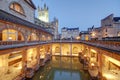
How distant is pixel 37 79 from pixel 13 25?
414 inches

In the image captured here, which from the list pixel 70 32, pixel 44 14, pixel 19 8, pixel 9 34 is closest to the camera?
pixel 9 34

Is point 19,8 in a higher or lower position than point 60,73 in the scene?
higher

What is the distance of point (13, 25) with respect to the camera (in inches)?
837

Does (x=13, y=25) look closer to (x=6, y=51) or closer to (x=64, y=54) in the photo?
(x=6, y=51)

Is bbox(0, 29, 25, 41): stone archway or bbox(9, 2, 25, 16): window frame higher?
bbox(9, 2, 25, 16): window frame

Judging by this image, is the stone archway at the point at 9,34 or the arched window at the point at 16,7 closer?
the stone archway at the point at 9,34

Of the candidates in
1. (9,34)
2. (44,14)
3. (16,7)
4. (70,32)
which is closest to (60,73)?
(9,34)

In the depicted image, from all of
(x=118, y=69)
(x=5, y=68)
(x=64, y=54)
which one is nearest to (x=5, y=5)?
(x=5, y=68)

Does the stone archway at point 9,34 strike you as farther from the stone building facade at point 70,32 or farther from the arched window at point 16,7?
the stone building facade at point 70,32

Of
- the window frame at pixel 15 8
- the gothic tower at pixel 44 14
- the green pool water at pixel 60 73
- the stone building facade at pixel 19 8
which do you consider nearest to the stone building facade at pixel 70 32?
the gothic tower at pixel 44 14

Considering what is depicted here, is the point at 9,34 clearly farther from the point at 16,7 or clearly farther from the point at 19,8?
the point at 19,8

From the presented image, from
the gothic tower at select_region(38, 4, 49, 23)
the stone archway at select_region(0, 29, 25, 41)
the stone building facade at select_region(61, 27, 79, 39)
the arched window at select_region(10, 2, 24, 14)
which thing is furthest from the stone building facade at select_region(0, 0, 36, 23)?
the gothic tower at select_region(38, 4, 49, 23)

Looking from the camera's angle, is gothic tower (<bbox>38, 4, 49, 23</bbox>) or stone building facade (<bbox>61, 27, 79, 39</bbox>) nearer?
stone building facade (<bbox>61, 27, 79, 39</bbox>)

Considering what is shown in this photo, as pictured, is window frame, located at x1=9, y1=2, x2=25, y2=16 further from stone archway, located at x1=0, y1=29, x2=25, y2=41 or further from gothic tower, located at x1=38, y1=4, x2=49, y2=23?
gothic tower, located at x1=38, y1=4, x2=49, y2=23
